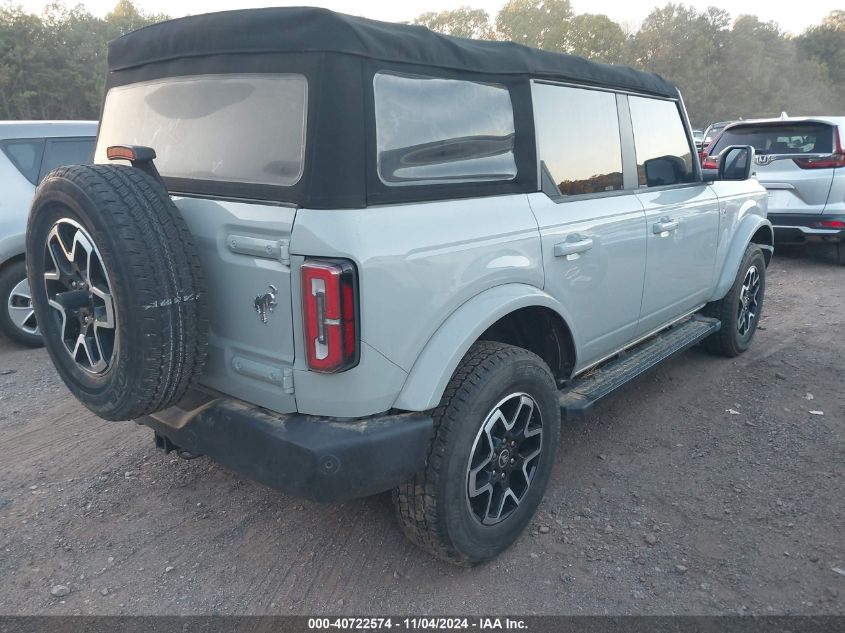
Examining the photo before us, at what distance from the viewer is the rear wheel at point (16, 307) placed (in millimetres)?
5246

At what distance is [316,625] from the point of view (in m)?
2.43

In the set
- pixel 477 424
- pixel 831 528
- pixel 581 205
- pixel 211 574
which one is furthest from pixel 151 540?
pixel 831 528

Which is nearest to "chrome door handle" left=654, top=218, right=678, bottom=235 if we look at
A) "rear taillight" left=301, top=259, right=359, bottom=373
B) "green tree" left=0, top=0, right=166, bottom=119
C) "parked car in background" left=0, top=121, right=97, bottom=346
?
"rear taillight" left=301, top=259, right=359, bottom=373

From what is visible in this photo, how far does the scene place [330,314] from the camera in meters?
2.08

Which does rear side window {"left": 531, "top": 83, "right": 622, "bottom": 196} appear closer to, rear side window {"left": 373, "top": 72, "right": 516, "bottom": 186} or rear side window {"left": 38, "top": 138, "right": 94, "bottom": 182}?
rear side window {"left": 373, "top": 72, "right": 516, "bottom": 186}

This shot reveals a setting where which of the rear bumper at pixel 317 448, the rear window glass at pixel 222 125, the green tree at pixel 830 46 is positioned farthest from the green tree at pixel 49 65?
the green tree at pixel 830 46

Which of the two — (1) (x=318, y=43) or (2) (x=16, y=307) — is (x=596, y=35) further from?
(1) (x=318, y=43)

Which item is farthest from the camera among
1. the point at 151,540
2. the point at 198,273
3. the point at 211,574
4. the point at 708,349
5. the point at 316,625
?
the point at 708,349

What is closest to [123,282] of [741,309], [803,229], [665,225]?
[665,225]

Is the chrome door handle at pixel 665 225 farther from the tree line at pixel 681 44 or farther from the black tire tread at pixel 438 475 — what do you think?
the tree line at pixel 681 44

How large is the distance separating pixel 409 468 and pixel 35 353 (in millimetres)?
4257

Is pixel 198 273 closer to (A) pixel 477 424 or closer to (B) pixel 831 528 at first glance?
(A) pixel 477 424

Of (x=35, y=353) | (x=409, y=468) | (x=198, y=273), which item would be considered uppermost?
(x=198, y=273)

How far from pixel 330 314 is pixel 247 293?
37 cm
